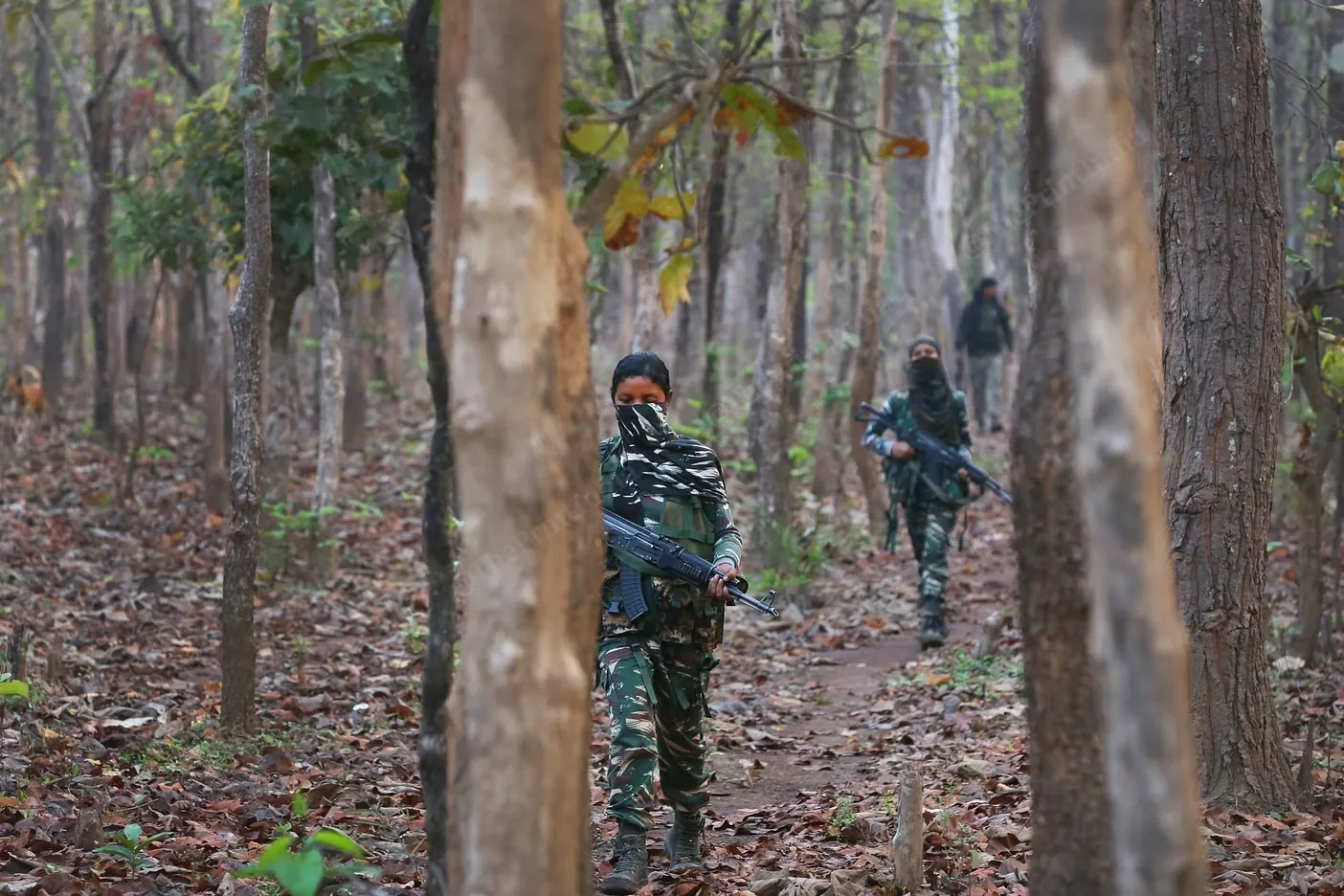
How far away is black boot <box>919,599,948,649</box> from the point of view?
1010cm

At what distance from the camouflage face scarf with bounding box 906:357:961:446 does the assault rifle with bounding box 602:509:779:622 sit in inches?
231

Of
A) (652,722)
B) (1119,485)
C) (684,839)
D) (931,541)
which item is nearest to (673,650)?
(652,722)

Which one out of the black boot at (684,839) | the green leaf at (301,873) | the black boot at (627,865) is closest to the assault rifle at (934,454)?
the black boot at (684,839)

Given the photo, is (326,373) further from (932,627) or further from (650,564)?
(650,564)

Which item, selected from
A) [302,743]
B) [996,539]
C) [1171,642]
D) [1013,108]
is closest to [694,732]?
[302,743]

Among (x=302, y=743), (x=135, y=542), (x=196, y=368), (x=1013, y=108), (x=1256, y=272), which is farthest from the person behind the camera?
(x=1013, y=108)

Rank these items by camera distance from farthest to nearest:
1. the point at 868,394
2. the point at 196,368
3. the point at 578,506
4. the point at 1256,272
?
the point at 196,368 < the point at 868,394 < the point at 1256,272 < the point at 578,506

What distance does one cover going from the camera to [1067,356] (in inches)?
125

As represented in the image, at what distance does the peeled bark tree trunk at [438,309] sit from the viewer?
3.21m

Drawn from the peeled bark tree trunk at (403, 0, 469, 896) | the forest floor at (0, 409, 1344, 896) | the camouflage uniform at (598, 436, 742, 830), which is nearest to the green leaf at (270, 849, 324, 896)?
the peeled bark tree trunk at (403, 0, 469, 896)

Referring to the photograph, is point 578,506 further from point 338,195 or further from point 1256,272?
point 338,195

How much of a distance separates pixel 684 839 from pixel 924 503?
5704 millimetres

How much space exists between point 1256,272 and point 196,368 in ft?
57.9

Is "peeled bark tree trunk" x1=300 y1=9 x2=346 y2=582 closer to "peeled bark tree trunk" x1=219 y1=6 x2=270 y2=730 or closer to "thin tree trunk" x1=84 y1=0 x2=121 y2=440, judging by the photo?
"thin tree trunk" x1=84 y1=0 x2=121 y2=440
